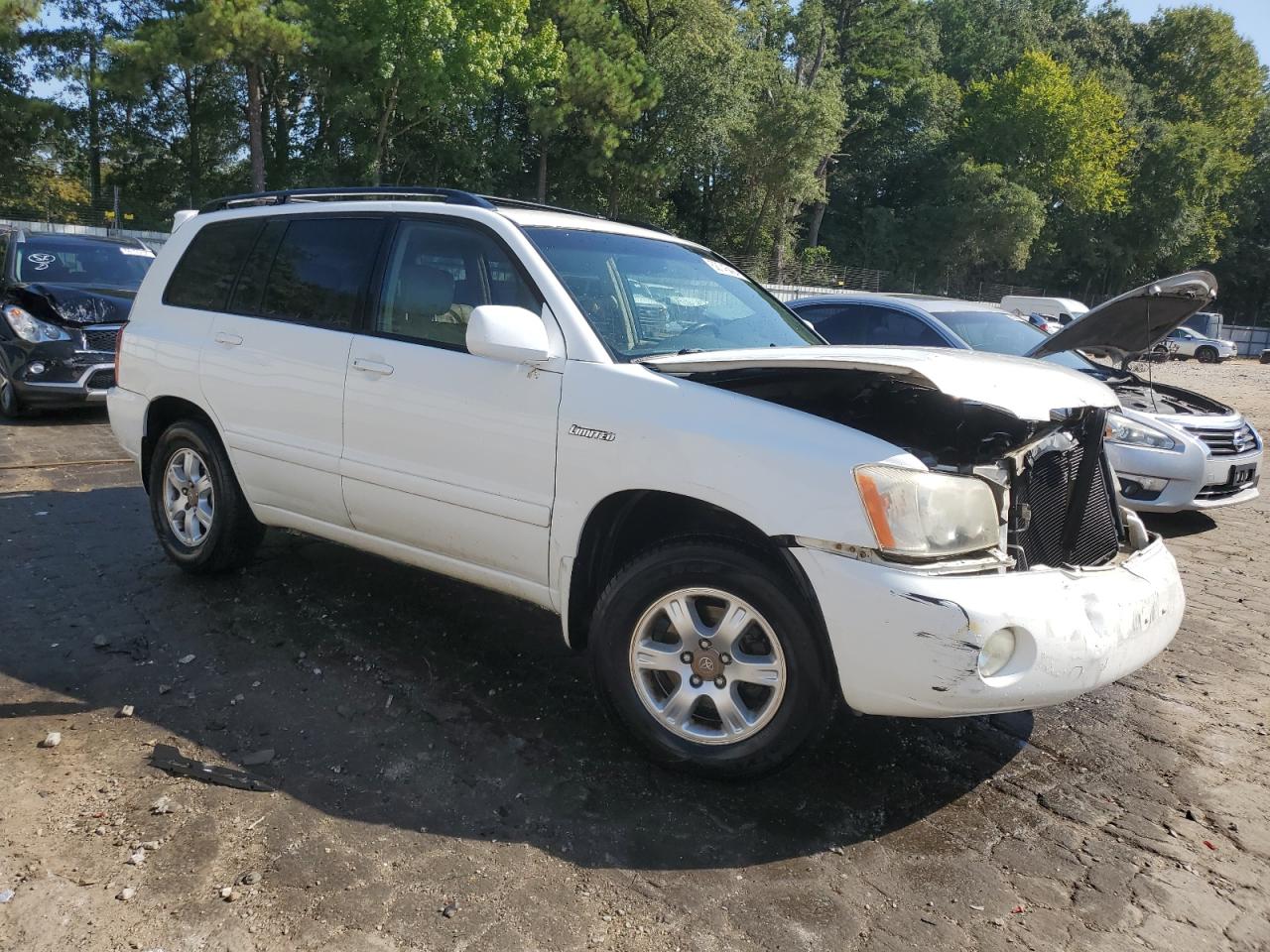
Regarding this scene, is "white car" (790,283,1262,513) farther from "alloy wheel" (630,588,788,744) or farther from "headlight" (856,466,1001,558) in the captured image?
"alloy wheel" (630,588,788,744)

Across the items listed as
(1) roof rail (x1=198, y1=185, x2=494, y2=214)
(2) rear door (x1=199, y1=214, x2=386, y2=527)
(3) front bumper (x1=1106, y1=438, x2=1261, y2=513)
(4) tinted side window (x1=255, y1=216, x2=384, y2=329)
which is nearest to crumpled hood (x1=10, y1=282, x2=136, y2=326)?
(1) roof rail (x1=198, y1=185, x2=494, y2=214)

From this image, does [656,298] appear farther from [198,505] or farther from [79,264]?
[79,264]

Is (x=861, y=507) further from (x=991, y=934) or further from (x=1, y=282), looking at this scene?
(x=1, y=282)

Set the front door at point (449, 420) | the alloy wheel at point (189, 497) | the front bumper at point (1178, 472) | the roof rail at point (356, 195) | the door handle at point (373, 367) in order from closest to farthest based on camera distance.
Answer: the front door at point (449, 420)
the door handle at point (373, 367)
the roof rail at point (356, 195)
the alloy wheel at point (189, 497)
the front bumper at point (1178, 472)

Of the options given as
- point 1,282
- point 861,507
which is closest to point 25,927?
point 861,507

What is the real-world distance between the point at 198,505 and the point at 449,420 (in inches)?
80.1

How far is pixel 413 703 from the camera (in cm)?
374

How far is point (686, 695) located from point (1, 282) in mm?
9993

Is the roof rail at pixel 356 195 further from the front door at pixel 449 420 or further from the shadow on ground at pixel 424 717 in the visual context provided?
the shadow on ground at pixel 424 717

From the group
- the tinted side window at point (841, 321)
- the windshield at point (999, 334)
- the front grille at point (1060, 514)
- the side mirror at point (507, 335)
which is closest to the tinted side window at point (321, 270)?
the side mirror at point (507, 335)

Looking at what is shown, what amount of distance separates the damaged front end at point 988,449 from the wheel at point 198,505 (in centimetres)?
274

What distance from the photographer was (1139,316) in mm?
5551

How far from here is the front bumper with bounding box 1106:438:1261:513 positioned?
22.9 feet

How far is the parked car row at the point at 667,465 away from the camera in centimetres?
284
